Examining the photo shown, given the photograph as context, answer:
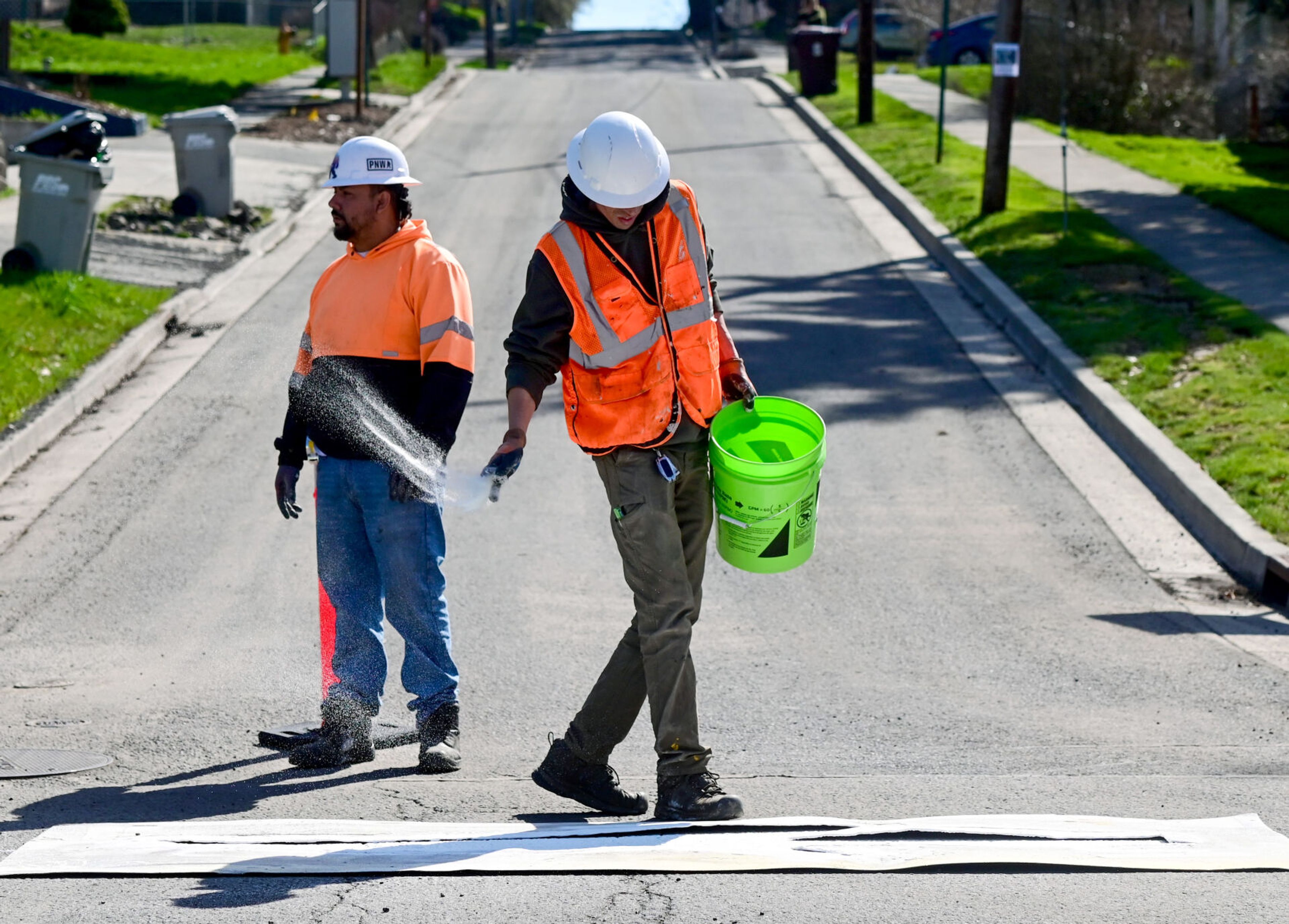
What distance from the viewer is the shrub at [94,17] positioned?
129ft

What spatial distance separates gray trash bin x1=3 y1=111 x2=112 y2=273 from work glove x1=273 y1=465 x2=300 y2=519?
8.49m

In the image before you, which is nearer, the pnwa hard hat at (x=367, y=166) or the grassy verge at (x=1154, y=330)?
the pnwa hard hat at (x=367, y=166)

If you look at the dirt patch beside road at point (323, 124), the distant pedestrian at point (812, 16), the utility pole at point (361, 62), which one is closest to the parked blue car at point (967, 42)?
the distant pedestrian at point (812, 16)

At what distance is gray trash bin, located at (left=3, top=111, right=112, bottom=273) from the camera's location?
12867mm

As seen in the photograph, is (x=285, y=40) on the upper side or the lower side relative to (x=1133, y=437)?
upper

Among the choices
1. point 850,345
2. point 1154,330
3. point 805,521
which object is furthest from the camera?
point 850,345

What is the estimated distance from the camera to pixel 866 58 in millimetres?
24531

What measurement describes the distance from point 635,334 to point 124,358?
7940mm

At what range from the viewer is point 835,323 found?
13.1 metres

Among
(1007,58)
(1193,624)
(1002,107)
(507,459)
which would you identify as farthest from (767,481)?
(1002,107)

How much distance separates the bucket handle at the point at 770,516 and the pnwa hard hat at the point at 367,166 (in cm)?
148

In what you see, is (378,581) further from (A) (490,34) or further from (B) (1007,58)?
(A) (490,34)

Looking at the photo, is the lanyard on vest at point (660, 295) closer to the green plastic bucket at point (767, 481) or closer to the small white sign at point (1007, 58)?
the green plastic bucket at point (767, 481)

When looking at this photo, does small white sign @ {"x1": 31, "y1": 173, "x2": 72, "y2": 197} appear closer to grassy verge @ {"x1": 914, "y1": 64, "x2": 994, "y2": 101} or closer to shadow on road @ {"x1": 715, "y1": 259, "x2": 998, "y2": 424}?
shadow on road @ {"x1": 715, "y1": 259, "x2": 998, "y2": 424}
